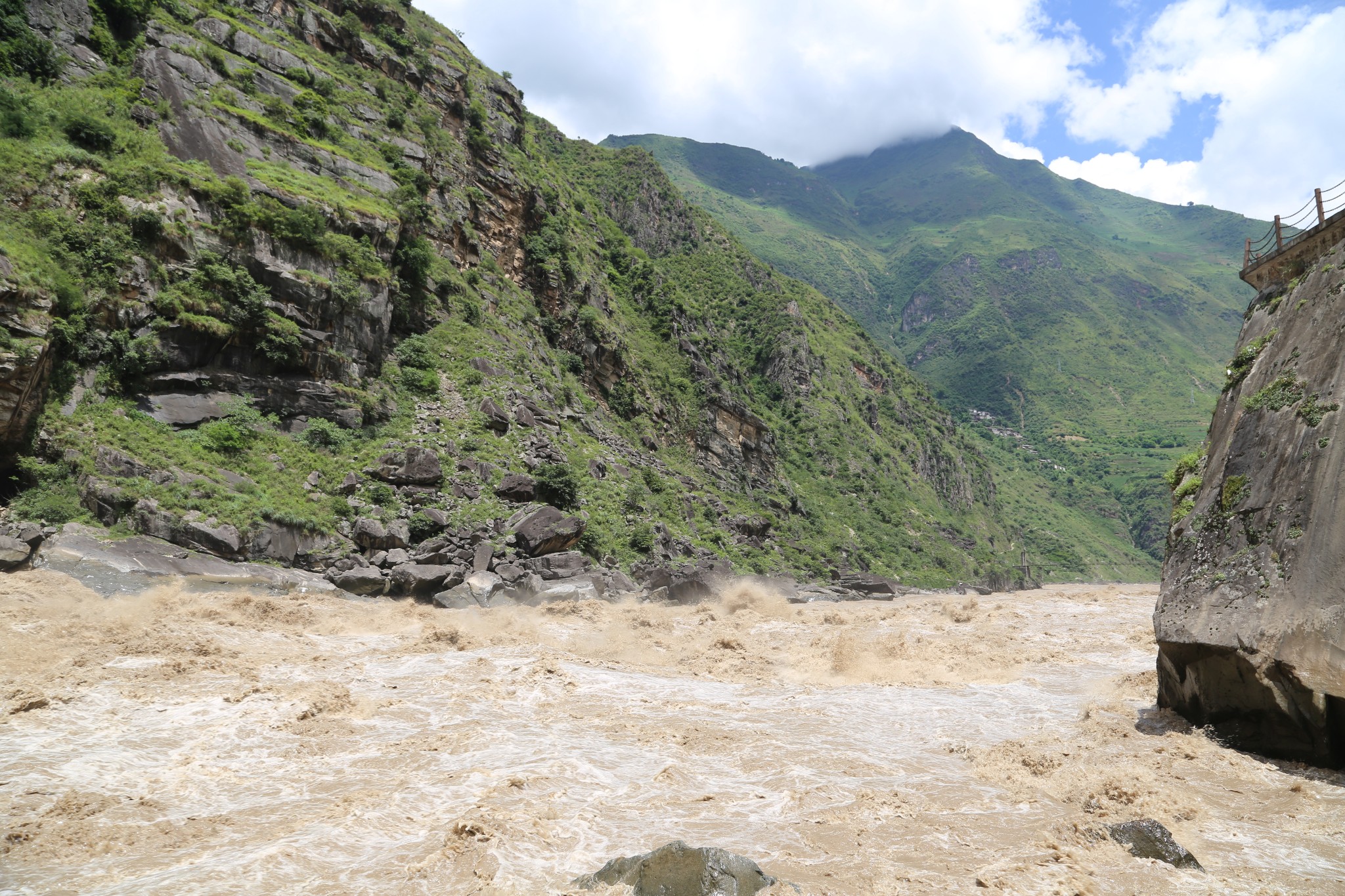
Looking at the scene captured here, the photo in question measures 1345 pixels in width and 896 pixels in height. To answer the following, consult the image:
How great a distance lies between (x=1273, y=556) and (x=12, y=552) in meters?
30.5

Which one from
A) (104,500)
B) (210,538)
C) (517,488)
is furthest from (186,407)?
(517,488)

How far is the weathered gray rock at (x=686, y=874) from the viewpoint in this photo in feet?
25.8

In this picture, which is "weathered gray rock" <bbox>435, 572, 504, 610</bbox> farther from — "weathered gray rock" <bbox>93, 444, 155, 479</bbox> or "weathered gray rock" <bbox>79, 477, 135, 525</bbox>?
"weathered gray rock" <bbox>93, 444, 155, 479</bbox>

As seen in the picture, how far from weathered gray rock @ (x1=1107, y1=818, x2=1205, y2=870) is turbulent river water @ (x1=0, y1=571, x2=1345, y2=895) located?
0.67ft

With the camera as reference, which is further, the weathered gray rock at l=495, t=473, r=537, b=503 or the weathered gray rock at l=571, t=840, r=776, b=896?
the weathered gray rock at l=495, t=473, r=537, b=503

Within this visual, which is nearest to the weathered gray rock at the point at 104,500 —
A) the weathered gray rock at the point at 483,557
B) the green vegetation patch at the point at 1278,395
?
the weathered gray rock at the point at 483,557

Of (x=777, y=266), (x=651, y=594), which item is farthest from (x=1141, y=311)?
(x=651, y=594)

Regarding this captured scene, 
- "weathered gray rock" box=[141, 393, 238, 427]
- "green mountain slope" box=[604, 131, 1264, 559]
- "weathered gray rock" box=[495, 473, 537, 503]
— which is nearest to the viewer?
"weathered gray rock" box=[141, 393, 238, 427]

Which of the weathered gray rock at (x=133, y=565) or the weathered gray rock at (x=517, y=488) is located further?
the weathered gray rock at (x=517, y=488)

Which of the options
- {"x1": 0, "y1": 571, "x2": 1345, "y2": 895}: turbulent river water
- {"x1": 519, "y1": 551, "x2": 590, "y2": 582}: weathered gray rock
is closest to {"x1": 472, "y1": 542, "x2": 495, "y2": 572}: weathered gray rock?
{"x1": 519, "y1": 551, "x2": 590, "y2": 582}: weathered gray rock

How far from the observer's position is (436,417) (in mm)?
37594

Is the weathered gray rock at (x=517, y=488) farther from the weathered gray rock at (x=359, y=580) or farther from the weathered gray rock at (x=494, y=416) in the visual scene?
the weathered gray rock at (x=359, y=580)

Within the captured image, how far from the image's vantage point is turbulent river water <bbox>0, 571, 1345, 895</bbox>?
8.98 metres

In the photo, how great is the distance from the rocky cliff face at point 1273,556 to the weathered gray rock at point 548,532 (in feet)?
82.5
